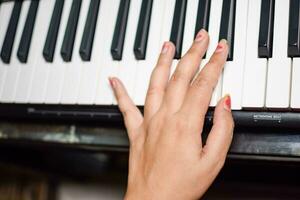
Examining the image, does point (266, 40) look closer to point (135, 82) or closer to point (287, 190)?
point (135, 82)

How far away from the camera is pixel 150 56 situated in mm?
929

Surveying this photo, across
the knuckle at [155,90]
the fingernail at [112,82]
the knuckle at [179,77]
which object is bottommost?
the knuckle at [155,90]

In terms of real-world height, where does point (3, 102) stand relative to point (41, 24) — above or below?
below

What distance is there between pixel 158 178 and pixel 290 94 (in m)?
0.29

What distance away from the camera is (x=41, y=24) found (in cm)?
110

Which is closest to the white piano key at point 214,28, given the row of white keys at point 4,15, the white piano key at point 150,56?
the white piano key at point 150,56

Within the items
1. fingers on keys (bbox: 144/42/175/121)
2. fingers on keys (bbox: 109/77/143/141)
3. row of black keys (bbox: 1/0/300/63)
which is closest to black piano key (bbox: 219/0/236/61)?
row of black keys (bbox: 1/0/300/63)

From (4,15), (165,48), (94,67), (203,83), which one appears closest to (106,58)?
(94,67)

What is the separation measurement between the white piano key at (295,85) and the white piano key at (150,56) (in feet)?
0.95

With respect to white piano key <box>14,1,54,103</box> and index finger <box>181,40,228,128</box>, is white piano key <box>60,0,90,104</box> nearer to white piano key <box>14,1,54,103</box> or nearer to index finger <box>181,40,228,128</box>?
white piano key <box>14,1,54,103</box>

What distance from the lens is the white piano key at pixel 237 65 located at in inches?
31.8

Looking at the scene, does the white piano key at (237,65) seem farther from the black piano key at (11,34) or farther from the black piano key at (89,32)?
the black piano key at (11,34)

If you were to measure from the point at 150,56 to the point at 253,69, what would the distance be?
232mm

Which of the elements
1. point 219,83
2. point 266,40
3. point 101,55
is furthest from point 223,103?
point 101,55
